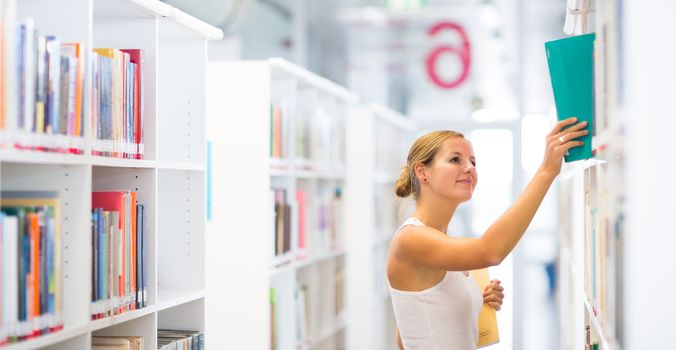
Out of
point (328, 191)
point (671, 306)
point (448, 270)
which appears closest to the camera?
point (671, 306)

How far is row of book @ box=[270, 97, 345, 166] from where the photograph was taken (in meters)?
4.27

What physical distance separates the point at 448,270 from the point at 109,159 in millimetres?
1029

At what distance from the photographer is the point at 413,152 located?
2516 mm

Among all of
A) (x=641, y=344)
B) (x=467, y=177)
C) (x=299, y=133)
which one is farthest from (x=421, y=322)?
(x=299, y=133)

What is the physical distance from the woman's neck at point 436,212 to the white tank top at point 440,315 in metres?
0.04

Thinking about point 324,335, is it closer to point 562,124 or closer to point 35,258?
point 35,258

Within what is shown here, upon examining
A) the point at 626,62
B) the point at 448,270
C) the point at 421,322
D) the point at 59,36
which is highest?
the point at 59,36

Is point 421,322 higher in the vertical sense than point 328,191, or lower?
lower

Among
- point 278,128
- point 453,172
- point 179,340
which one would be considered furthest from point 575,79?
point 278,128

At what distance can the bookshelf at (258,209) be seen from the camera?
3.96 meters

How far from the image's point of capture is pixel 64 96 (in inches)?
87.2

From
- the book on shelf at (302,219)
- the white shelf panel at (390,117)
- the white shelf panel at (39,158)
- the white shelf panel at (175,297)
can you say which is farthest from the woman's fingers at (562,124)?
the white shelf panel at (390,117)

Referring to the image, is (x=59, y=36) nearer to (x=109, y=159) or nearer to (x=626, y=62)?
(x=109, y=159)

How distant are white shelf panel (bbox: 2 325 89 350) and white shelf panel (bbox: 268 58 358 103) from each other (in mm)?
2089
